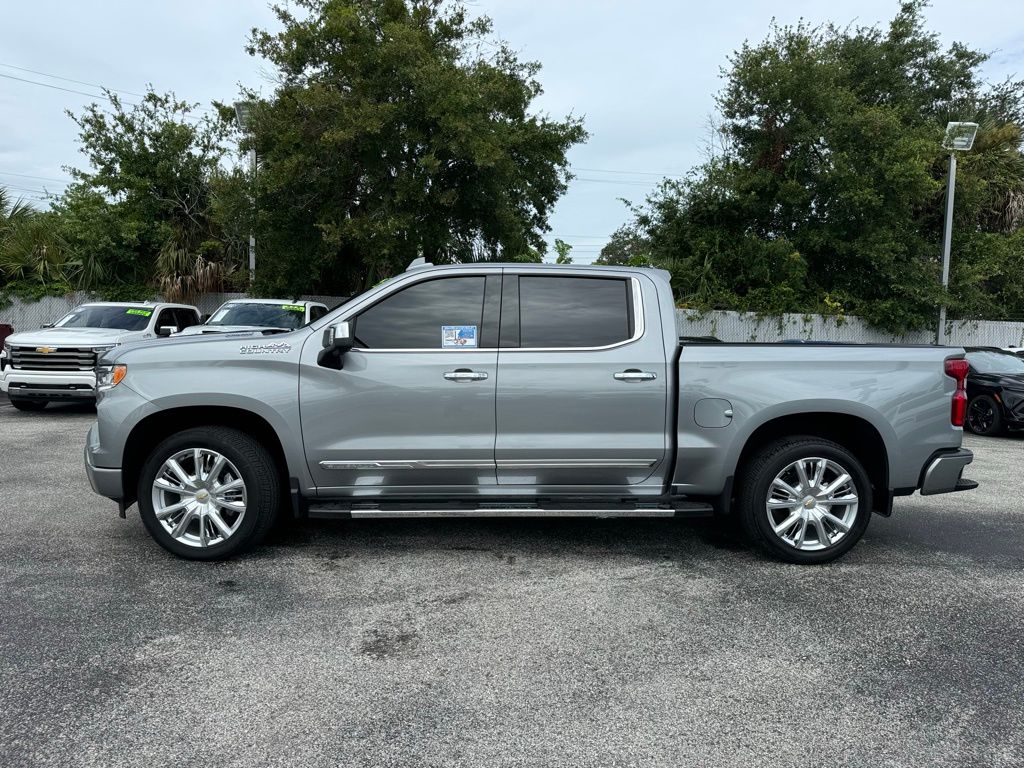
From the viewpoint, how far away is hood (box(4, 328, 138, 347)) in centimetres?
1127

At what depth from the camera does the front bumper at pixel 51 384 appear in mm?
11203

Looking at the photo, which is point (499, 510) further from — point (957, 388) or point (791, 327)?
point (791, 327)

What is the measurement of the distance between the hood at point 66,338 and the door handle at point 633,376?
30.9 ft

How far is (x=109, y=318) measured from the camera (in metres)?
12.9

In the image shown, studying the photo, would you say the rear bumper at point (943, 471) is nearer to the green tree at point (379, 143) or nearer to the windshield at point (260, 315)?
the windshield at point (260, 315)

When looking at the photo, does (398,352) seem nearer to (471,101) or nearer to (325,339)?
(325,339)

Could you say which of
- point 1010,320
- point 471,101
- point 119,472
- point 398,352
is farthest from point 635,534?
point 1010,320

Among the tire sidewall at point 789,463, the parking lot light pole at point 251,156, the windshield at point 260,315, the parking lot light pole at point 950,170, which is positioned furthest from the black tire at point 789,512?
the parking lot light pole at point 251,156

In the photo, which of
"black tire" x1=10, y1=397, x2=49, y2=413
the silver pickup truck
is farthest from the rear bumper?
"black tire" x1=10, y1=397, x2=49, y2=413

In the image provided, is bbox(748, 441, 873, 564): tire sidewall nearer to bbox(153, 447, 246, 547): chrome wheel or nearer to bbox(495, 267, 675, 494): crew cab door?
bbox(495, 267, 675, 494): crew cab door

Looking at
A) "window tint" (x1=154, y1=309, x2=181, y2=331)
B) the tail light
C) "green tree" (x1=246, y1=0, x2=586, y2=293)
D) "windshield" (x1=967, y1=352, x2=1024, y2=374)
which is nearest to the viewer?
the tail light

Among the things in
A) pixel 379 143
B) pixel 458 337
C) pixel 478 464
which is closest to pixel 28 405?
pixel 379 143

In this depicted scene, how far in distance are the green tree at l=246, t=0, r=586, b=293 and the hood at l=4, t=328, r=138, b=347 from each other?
5.55 m

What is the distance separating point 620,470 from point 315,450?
192cm
